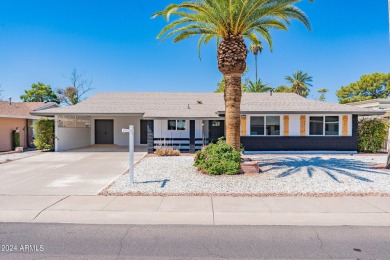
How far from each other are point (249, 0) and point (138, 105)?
40.0ft

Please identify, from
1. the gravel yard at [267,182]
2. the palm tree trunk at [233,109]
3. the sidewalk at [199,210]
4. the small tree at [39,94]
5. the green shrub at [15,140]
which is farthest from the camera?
the small tree at [39,94]

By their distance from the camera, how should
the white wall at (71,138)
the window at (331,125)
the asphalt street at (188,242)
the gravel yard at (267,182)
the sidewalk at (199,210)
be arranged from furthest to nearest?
the white wall at (71,138), the window at (331,125), the gravel yard at (267,182), the sidewalk at (199,210), the asphalt street at (188,242)

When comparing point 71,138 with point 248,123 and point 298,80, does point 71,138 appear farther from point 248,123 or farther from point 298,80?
point 298,80

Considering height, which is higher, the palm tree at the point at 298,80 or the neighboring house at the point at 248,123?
the palm tree at the point at 298,80

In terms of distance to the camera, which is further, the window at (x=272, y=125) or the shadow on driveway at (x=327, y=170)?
the window at (x=272, y=125)

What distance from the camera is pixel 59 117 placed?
17.7 metres

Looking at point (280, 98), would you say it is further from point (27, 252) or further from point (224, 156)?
point (27, 252)

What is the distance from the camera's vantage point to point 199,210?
5898mm

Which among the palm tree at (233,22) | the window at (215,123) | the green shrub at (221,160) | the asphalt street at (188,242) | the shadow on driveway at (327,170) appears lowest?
the asphalt street at (188,242)

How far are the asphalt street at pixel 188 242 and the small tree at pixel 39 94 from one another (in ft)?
143

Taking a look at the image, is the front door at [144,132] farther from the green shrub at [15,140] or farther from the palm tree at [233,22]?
the palm tree at [233,22]

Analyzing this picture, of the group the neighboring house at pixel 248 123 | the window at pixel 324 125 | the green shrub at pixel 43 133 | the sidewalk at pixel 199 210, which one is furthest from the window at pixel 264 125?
the green shrub at pixel 43 133

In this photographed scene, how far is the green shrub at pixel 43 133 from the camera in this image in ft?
55.9

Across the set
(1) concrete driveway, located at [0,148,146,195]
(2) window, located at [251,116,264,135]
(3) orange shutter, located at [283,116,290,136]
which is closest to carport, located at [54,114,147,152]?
(1) concrete driveway, located at [0,148,146,195]
